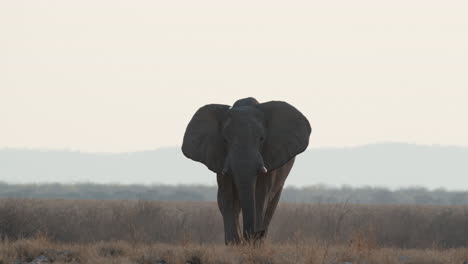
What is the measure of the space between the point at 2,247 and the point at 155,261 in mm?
2723

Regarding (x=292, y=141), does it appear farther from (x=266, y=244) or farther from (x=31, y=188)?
(x=31, y=188)

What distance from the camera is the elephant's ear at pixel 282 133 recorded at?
19.4 m

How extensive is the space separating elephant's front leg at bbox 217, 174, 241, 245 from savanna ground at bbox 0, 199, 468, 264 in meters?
0.35

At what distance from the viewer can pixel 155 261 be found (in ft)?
54.4

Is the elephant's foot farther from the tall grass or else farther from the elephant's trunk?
the tall grass

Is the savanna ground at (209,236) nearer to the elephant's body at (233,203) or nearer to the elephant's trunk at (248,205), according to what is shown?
the elephant's body at (233,203)

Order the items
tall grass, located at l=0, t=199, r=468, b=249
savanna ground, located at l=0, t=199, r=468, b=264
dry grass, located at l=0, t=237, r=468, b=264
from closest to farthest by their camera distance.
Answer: dry grass, located at l=0, t=237, r=468, b=264 → savanna ground, located at l=0, t=199, r=468, b=264 → tall grass, located at l=0, t=199, r=468, b=249

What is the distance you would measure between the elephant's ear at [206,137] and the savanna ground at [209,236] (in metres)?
1.52

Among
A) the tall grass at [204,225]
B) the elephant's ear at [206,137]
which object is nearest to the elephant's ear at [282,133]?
the elephant's ear at [206,137]

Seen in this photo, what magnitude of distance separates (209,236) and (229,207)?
10.8 meters

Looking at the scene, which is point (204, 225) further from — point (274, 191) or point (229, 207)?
point (229, 207)

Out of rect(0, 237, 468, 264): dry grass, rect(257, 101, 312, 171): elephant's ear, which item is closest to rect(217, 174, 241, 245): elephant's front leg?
rect(257, 101, 312, 171): elephant's ear

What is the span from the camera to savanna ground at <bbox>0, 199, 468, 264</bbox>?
1673cm

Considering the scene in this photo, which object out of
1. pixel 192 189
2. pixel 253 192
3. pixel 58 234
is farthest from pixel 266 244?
pixel 192 189
